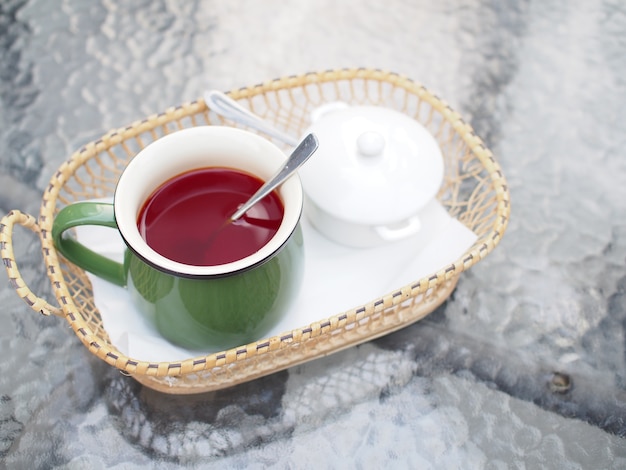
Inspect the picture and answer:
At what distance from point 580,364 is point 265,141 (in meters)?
0.35

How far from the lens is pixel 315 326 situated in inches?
18.1

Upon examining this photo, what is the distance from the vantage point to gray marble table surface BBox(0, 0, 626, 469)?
1.75 feet

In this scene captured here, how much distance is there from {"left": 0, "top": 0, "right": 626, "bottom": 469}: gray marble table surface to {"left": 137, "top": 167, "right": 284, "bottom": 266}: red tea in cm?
16

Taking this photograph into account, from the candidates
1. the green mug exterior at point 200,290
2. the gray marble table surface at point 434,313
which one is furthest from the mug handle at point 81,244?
the gray marble table surface at point 434,313

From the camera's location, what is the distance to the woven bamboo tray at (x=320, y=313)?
45cm

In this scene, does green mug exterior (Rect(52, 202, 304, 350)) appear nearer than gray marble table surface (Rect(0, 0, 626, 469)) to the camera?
Yes

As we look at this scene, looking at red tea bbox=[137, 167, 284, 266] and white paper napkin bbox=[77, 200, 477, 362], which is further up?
red tea bbox=[137, 167, 284, 266]

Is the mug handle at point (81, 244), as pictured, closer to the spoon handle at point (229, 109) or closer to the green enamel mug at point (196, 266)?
the green enamel mug at point (196, 266)

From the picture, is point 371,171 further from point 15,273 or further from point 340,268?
point 15,273

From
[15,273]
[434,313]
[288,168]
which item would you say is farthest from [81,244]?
[434,313]

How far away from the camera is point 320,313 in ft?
1.75

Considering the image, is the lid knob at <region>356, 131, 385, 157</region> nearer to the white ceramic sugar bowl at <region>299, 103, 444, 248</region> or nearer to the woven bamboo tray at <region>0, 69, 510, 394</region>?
the white ceramic sugar bowl at <region>299, 103, 444, 248</region>

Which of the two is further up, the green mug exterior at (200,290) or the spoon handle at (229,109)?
the spoon handle at (229,109)

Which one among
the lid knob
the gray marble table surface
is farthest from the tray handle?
the lid knob
